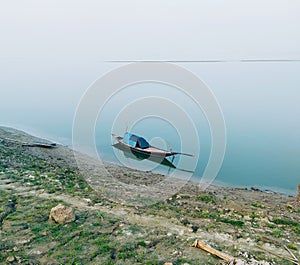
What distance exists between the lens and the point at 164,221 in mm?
8375

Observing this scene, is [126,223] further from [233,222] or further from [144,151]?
[144,151]

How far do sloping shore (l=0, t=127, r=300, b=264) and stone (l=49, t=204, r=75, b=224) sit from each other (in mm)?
149

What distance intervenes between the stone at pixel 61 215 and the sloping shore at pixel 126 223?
0.49 feet

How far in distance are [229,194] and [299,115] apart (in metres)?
18.9

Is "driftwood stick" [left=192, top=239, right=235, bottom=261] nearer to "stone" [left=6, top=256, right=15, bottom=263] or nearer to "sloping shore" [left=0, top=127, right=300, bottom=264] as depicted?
"sloping shore" [left=0, top=127, right=300, bottom=264]

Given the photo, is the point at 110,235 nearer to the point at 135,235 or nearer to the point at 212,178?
the point at 135,235

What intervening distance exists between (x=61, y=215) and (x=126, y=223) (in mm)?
1696

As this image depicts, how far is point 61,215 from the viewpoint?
25.8ft

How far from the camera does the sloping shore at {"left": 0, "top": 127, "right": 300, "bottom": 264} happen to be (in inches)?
264

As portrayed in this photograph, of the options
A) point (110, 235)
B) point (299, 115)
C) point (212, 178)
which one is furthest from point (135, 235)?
point (299, 115)

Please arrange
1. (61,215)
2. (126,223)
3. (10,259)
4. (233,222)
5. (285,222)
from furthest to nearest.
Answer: (285,222)
(233,222)
(126,223)
(61,215)
(10,259)

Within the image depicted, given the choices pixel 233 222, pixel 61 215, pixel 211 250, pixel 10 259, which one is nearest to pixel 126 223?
pixel 61 215

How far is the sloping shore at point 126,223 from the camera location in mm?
6707

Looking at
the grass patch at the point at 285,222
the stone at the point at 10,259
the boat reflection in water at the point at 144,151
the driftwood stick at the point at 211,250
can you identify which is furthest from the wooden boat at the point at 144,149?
the stone at the point at 10,259
